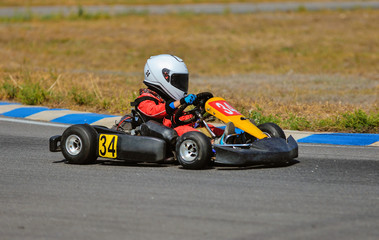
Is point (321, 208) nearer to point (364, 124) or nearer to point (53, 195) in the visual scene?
point (53, 195)

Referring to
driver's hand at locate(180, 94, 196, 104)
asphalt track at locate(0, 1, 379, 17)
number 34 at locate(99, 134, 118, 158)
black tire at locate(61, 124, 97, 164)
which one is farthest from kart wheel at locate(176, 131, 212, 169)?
asphalt track at locate(0, 1, 379, 17)

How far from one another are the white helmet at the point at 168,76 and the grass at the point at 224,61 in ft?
6.87

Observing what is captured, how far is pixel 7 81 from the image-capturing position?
39.8 ft

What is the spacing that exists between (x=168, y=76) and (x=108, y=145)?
93 centimetres

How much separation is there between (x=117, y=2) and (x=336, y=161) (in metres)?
27.6

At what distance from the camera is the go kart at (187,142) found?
6375mm

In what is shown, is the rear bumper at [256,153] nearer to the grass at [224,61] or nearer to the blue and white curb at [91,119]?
the blue and white curb at [91,119]

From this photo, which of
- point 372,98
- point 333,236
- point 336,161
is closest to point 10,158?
point 336,161

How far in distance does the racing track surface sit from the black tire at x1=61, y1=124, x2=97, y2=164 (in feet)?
0.33

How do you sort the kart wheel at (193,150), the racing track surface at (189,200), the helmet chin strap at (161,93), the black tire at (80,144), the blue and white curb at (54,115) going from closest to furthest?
the racing track surface at (189,200), the kart wheel at (193,150), the black tire at (80,144), the helmet chin strap at (161,93), the blue and white curb at (54,115)

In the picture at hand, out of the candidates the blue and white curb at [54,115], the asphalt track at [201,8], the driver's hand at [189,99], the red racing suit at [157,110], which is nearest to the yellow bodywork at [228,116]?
the driver's hand at [189,99]

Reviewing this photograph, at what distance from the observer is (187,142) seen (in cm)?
647

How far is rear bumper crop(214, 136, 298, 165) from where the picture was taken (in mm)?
6344

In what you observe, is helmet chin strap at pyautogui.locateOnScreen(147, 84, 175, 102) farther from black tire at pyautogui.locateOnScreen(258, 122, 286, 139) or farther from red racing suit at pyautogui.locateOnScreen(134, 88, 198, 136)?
black tire at pyautogui.locateOnScreen(258, 122, 286, 139)
